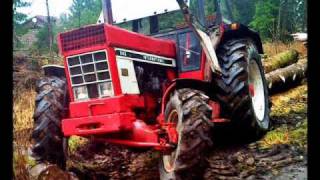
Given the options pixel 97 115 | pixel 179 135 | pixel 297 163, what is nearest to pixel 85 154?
pixel 97 115

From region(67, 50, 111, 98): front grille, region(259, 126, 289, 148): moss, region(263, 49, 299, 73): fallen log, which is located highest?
region(263, 49, 299, 73): fallen log

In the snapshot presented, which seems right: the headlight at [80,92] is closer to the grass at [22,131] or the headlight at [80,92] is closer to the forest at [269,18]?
the grass at [22,131]

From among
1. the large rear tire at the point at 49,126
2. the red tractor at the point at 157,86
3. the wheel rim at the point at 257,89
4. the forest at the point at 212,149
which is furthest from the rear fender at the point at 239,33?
the large rear tire at the point at 49,126

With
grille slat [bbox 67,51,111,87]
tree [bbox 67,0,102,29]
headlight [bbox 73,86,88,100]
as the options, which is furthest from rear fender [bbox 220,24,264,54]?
tree [bbox 67,0,102,29]

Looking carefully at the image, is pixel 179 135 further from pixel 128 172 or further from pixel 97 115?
pixel 128 172

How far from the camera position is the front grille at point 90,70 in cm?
369

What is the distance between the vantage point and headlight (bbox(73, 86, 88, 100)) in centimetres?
379

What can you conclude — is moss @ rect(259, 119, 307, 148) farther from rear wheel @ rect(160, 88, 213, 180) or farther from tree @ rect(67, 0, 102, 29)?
tree @ rect(67, 0, 102, 29)

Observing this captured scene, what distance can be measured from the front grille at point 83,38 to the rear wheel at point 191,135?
937 millimetres

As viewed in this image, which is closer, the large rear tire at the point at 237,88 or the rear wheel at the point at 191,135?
the rear wheel at the point at 191,135

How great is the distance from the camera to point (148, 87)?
4223mm

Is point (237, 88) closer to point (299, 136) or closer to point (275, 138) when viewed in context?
point (275, 138)

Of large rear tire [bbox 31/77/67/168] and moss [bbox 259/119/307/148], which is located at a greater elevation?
large rear tire [bbox 31/77/67/168]
